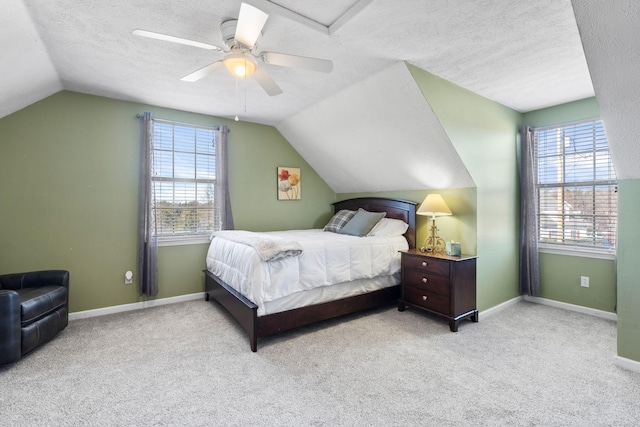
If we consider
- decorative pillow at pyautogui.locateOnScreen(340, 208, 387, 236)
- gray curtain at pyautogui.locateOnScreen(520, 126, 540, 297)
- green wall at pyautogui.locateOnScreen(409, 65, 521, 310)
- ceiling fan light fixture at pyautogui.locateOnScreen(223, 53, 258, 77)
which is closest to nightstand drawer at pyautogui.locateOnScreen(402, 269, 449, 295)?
green wall at pyautogui.locateOnScreen(409, 65, 521, 310)

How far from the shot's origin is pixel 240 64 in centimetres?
211

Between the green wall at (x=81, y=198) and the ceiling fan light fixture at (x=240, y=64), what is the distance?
2.23m

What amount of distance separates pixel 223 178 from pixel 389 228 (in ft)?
7.65

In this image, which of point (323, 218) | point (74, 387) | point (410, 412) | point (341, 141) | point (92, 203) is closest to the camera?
point (410, 412)

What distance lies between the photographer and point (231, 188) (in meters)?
4.36

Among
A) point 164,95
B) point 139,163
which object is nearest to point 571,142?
point 164,95

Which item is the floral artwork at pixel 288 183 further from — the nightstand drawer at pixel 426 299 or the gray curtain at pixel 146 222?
the nightstand drawer at pixel 426 299

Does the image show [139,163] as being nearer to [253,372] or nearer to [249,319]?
[249,319]

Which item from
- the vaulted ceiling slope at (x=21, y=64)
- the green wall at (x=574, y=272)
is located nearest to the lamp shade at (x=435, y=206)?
the green wall at (x=574, y=272)

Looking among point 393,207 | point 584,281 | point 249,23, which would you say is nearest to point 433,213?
point 393,207

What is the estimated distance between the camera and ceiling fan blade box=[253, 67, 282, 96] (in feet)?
7.43

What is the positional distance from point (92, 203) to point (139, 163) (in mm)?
677

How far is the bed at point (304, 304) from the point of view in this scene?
2637 millimetres

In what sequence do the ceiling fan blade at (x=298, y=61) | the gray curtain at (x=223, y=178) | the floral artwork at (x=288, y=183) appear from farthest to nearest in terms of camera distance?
the floral artwork at (x=288, y=183) < the gray curtain at (x=223, y=178) < the ceiling fan blade at (x=298, y=61)
